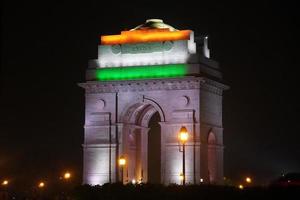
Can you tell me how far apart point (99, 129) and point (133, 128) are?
309 cm

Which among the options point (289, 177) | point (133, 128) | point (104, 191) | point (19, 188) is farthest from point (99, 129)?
point (289, 177)

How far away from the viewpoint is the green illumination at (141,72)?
7006 cm

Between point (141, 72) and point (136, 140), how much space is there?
7033 mm

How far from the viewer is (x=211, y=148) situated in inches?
2872

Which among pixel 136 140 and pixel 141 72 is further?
pixel 136 140

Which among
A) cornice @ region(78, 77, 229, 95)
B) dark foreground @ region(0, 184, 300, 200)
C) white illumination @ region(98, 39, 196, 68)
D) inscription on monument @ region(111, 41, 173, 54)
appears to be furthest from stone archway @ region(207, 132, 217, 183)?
dark foreground @ region(0, 184, 300, 200)

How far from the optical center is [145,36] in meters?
71.9

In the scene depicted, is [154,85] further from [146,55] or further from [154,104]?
[146,55]

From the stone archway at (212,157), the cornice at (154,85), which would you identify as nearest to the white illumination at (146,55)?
the cornice at (154,85)

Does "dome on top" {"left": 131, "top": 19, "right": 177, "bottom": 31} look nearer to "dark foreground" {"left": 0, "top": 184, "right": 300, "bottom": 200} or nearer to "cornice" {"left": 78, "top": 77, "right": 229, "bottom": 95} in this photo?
"cornice" {"left": 78, "top": 77, "right": 229, "bottom": 95}

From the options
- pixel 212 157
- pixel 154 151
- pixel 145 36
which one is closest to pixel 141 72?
pixel 145 36

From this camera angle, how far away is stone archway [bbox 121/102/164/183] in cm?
7262

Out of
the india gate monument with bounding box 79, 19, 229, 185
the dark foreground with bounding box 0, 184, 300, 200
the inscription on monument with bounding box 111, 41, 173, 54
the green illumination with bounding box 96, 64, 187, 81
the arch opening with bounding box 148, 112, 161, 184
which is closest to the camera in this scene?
the dark foreground with bounding box 0, 184, 300, 200

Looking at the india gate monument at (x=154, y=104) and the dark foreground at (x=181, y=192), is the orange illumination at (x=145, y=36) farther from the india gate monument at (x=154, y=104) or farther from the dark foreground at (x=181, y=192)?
the dark foreground at (x=181, y=192)
